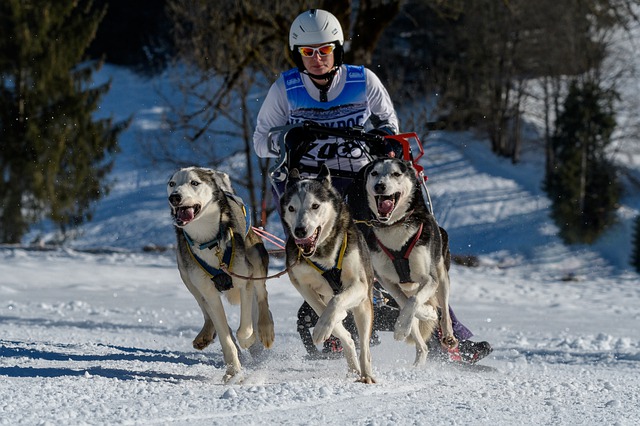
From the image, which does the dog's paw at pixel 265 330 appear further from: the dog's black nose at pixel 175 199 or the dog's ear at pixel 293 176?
the dog's black nose at pixel 175 199

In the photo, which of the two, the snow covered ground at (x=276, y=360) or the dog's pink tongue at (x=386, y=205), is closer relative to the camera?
the snow covered ground at (x=276, y=360)

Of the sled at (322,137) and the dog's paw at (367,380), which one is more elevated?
the sled at (322,137)

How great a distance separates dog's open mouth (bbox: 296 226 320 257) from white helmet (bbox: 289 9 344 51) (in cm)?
138

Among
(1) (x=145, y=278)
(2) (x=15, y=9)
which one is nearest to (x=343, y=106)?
(1) (x=145, y=278)

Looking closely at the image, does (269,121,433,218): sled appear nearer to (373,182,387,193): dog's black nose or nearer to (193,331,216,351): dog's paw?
(373,182,387,193): dog's black nose

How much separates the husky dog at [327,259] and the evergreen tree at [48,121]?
711 inches

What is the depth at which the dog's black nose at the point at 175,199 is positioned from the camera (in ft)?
13.9

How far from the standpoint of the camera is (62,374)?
15.0 ft

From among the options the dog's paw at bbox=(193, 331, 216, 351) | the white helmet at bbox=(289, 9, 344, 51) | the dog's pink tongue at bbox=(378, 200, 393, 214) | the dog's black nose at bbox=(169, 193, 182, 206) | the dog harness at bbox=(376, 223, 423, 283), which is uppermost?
the white helmet at bbox=(289, 9, 344, 51)

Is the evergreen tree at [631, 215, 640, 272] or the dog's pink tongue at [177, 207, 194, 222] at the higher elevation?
the dog's pink tongue at [177, 207, 194, 222]

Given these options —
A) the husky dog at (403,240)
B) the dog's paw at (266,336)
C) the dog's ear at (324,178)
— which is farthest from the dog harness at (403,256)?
the dog's paw at (266,336)

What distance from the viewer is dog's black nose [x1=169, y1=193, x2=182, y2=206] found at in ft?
13.9

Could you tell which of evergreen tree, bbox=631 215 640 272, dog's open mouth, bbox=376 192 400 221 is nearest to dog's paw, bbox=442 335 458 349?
dog's open mouth, bbox=376 192 400 221

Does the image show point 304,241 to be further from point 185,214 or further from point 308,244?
point 185,214
